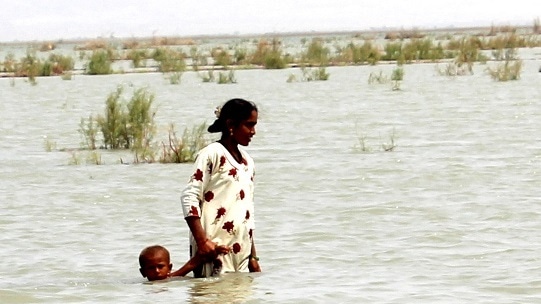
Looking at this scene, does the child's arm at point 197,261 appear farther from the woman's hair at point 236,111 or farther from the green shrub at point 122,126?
the green shrub at point 122,126

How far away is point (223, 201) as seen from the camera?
696 centimetres

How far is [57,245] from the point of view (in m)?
9.77

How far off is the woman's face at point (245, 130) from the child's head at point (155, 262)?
888mm

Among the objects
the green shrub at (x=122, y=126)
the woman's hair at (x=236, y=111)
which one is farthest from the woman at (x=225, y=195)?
the green shrub at (x=122, y=126)

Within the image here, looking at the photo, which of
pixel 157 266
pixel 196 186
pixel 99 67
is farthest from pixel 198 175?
pixel 99 67

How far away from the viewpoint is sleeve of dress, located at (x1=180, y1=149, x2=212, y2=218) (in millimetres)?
6797

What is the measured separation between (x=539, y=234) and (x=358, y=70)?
27.7 m

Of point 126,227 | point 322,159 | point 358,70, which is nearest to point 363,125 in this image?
point 322,159

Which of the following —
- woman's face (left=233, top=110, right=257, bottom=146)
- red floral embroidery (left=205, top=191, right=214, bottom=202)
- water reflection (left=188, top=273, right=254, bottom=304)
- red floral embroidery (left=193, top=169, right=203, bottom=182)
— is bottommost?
water reflection (left=188, top=273, right=254, bottom=304)

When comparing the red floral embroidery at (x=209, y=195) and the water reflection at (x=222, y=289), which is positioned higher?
the red floral embroidery at (x=209, y=195)

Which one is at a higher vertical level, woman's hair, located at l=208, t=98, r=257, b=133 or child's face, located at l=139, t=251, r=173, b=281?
woman's hair, located at l=208, t=98, r=257, b=133

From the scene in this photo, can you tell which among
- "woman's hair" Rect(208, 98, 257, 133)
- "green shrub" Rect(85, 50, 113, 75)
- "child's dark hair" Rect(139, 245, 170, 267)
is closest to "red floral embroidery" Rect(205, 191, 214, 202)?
"woman's hair" Rect(208, 98, 257, 133)

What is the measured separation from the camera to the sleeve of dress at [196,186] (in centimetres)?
680

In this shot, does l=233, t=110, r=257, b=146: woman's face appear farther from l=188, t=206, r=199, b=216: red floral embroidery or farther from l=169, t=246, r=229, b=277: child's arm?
l=169, t=246, r=229, b=277: child's arm
